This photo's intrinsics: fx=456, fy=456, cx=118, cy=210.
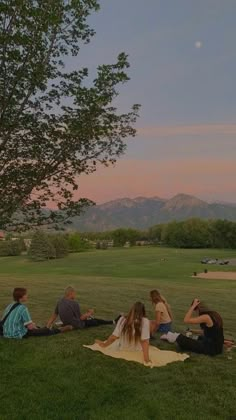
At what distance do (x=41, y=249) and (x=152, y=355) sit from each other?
84020 mm

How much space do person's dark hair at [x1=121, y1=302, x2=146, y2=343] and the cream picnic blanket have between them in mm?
291

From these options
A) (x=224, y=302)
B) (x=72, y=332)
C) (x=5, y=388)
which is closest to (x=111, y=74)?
(x=72, y=332)

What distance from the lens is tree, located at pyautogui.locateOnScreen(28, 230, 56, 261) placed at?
90.6 m

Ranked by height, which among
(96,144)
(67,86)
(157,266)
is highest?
(67,86)

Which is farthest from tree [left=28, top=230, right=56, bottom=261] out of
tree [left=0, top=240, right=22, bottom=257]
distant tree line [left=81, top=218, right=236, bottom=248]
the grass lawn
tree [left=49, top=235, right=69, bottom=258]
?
the grass lawn

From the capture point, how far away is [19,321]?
10828 mm

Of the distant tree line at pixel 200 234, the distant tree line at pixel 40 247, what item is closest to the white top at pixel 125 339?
the distant tree line at pixel 40 247

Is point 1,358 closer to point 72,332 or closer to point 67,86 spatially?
point 72,332

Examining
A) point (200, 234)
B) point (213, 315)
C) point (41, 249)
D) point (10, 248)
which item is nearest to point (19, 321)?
point (213, 315)

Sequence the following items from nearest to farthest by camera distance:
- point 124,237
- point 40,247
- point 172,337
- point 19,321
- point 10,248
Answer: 1. point 172,337
2. point 19,321
3. point 40,247
4. point 10,248
5. point 124,237

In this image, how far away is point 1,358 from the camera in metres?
9.19

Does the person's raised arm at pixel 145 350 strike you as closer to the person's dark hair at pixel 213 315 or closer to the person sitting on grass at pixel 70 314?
the person's dark hair at pixel 213 315

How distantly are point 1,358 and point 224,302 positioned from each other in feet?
60.7

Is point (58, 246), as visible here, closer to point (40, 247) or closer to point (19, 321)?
point (40, 247)
